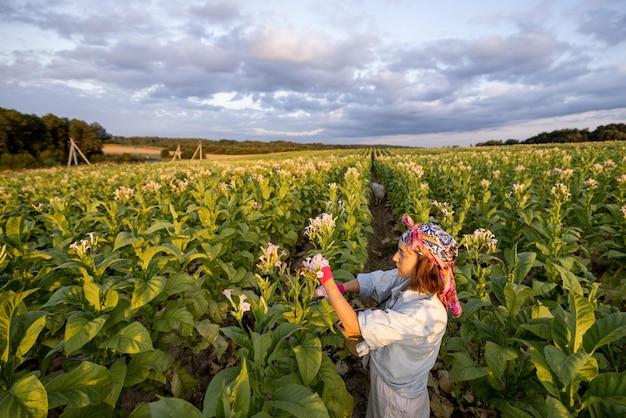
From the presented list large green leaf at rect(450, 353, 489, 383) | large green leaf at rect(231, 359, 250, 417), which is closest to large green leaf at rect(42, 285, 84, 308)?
large green leaf at rect(231, 359, 250, 417)

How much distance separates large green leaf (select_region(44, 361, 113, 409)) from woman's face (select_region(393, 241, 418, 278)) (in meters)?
2.10

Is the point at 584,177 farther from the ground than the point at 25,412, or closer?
farther from the ground

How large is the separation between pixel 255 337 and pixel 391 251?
597 centimetres

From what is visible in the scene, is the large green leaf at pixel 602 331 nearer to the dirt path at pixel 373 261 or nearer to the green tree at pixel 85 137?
the dirt path at pixel 373 261

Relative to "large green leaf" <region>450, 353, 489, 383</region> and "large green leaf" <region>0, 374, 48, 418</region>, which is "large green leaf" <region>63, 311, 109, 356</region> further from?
"large green leaf" <region>450, 353, 489, 383</region>

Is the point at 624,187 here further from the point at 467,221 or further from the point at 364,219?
the point at 364,219

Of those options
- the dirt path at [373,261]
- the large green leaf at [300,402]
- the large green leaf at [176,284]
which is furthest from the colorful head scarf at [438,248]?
the large green leaf at [176,284]

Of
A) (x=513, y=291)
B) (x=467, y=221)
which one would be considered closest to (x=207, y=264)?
(x=513, y=291)

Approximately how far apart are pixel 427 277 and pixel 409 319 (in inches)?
13.5

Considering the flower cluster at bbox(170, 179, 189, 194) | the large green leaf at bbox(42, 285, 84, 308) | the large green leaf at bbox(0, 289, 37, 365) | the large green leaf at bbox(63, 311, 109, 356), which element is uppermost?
the flower cluster at bbox(170, 179, 189, 194)

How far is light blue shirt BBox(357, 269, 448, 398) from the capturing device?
2.04 metres

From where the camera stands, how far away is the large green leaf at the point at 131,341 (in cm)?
208

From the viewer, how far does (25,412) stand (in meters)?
1.50

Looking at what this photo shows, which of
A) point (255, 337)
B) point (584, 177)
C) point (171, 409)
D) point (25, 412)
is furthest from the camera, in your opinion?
point (584, 177)
